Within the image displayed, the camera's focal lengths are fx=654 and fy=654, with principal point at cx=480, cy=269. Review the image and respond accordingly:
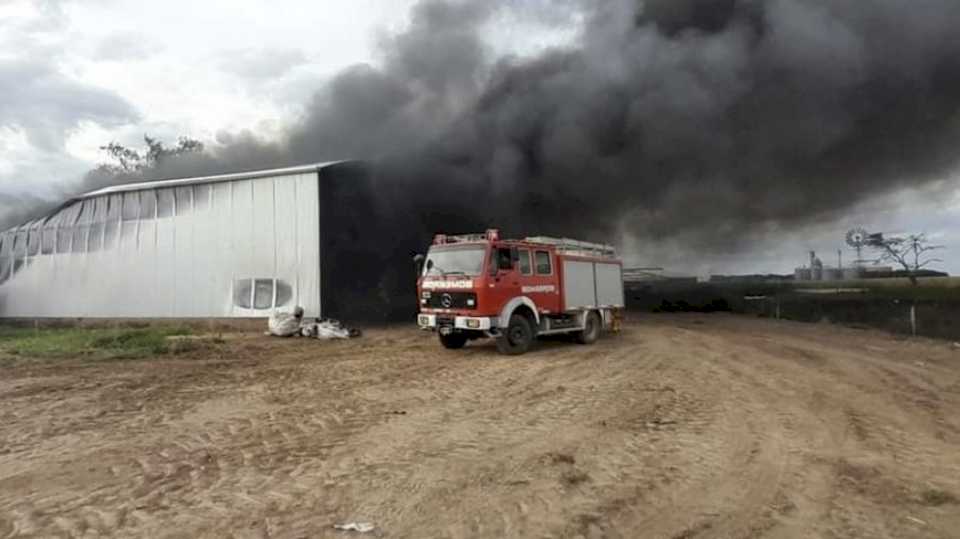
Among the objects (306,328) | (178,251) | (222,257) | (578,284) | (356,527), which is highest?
(178,251)

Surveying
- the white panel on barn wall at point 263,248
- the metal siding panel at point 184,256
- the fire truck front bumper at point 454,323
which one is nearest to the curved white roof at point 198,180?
the white panel on barn wall at point 263,248

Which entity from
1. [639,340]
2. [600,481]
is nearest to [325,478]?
[600,481]

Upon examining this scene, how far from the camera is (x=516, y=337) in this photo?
13.1 meters

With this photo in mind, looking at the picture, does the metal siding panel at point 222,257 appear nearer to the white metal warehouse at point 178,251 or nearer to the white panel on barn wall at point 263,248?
the white metal warehouse at point 178,251

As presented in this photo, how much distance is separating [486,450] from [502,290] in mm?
7004

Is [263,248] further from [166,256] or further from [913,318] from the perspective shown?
[913,318]

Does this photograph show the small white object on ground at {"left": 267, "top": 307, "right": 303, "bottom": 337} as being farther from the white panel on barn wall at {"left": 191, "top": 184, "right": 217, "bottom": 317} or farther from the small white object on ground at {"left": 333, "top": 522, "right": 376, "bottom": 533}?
the small white object on ground at {"left": 333, "top": 522, "right": 376, "bottom": 533}

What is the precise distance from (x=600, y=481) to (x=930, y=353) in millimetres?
11374

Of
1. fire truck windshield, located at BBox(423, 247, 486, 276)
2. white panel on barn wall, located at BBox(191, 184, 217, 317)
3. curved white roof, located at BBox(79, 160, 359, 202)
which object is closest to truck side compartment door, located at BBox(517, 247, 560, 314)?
fire truck windshield, located at BBox(423, 247, 486, 276)

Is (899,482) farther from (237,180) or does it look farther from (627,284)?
(627,284)

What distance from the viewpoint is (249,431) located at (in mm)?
6582

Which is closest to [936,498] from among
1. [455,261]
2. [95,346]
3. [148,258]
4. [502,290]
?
[502,290]

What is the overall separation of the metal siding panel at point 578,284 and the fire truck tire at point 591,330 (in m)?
0.36

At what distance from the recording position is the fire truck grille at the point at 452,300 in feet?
41.1
